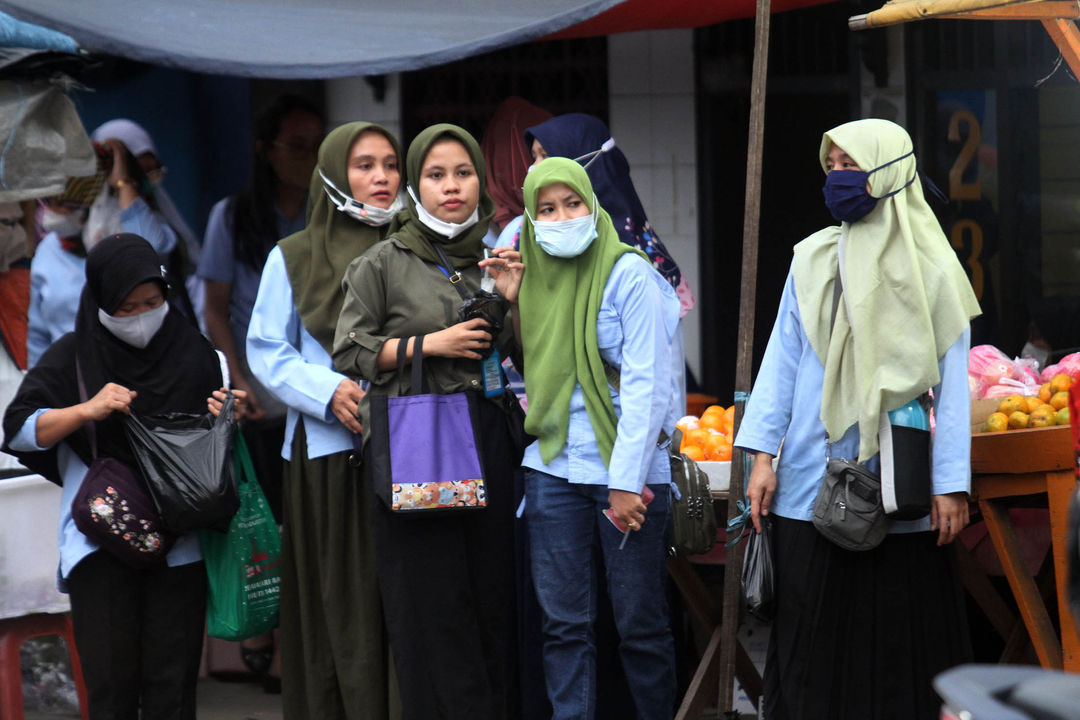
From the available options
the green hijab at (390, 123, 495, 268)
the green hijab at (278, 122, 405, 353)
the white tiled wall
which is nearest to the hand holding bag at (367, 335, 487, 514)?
the green hijab at (390, 123, 495, 268)

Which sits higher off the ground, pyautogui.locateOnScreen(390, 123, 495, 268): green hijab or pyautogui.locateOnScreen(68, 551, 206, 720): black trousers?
pyautogui.locateOnScreen(390, 123, 495, 268): green hijab

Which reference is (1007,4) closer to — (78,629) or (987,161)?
(987,161)

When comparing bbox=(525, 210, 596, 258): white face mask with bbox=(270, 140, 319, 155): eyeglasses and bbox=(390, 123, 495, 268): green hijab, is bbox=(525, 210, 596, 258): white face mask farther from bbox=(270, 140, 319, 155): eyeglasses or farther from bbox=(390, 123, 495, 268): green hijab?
bbox=(270, 140, 319, 155): eyeglasses

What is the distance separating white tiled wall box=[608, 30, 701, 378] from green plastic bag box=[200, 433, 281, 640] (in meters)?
2.60

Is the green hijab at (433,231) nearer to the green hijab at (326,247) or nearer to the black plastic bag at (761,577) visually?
the green hijab at (326,247)

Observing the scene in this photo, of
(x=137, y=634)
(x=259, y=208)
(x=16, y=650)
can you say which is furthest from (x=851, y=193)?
(x=16, y=650)

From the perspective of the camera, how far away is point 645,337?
377 centimetres

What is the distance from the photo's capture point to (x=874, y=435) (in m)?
3.41

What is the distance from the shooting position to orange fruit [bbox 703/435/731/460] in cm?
443

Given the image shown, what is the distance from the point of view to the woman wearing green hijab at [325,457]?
13.4ft

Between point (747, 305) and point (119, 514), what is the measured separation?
1814 mm

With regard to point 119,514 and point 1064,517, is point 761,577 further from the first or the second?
point 119,514

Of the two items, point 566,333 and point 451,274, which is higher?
point 451,274

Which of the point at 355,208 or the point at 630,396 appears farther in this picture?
the point at 355,208
